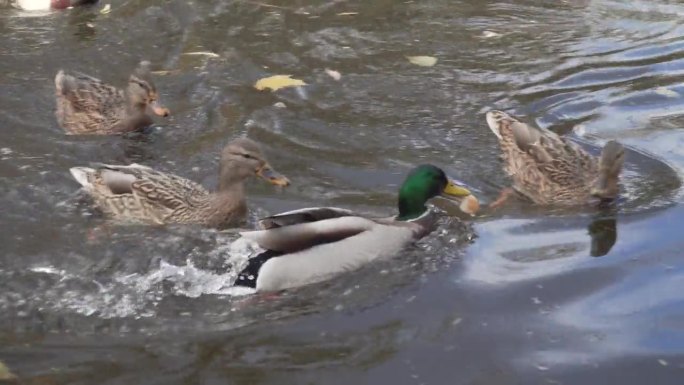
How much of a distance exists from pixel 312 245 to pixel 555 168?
2250mm

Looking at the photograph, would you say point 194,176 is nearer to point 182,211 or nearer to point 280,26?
point 182,211

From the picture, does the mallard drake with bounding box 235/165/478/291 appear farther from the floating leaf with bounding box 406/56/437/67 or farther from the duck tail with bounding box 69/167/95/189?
the floating leaf with bounding box 406/56/437/67

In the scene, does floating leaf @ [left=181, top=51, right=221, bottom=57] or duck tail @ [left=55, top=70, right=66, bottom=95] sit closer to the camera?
duck tail @ [left=55, top=70, right=66, bottom=95]

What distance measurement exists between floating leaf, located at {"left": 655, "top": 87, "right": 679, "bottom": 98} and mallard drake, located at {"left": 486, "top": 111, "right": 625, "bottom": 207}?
188cm

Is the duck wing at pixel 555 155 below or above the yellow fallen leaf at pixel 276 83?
above

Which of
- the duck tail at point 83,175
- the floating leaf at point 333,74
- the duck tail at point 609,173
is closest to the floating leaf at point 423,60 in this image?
the floating leaf at point 333,74

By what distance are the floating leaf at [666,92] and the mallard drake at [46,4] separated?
7.03 metres

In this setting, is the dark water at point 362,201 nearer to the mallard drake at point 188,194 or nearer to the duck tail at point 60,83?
the mallard drake at point 188,194

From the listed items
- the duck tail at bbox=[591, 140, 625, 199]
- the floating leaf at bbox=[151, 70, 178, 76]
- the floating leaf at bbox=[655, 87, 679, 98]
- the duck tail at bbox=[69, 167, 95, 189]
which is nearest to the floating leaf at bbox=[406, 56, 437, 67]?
the floating leaf at bbox=[655, 87, 679, 98]

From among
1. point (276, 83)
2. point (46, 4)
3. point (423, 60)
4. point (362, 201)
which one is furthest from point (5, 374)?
point (46, 4)

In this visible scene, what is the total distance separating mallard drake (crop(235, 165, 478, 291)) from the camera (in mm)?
5922

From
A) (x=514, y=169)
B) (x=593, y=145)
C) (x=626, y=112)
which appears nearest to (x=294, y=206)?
(x=514, y=169)

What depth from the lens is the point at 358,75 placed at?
32.1 feet

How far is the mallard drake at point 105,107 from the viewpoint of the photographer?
27.7ft
